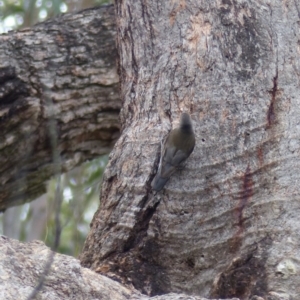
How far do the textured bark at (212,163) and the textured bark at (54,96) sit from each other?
2.28ft

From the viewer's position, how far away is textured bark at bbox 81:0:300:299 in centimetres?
226

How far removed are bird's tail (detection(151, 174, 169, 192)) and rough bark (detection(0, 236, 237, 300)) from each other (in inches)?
15.3

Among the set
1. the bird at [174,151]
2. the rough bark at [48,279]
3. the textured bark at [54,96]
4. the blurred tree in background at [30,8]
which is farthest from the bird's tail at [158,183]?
the blurred tree in background at [30,8]

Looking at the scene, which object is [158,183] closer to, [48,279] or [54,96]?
[48,279]

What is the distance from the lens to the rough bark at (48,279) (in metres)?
1.83

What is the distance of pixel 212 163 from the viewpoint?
2441 millimetres

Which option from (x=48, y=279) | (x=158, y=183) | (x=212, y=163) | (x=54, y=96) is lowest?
(x=48, y=279)

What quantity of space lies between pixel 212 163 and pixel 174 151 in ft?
0.83

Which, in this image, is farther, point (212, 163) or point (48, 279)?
point (212, 163)

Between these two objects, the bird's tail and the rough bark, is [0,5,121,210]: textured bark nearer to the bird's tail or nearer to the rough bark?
the bird's tail

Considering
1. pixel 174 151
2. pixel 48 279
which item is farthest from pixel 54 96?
pixel 48 279

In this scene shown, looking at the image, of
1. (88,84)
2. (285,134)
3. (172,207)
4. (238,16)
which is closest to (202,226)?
(172,207)

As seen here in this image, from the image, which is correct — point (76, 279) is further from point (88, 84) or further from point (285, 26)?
point (88, 84)

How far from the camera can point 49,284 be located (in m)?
1.88
